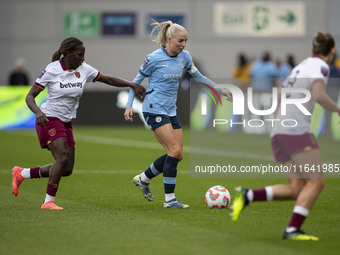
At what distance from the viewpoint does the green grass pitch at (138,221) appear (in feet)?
23.4

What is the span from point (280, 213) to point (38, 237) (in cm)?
308

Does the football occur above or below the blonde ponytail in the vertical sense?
below

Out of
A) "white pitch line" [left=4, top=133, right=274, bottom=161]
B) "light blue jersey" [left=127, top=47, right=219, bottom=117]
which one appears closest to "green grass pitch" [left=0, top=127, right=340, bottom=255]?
"light blue jersey" [left=127, top=47, right=219, bottom=117]

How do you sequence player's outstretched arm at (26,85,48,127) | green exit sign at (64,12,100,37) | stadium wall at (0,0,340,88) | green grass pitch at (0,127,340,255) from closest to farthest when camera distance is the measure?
green grass pitch at (0,127,340,255) → player's outstretched arm at (26,85,48,127) → green exit sign at (64,12,100,37) → stadium wall at (0,0,340,88)

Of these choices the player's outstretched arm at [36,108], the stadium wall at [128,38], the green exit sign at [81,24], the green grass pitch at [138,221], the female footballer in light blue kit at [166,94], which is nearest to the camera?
the green grass pitch at [138,221]

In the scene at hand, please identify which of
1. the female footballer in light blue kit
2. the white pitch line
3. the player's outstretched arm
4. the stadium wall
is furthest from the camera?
the stadium wall

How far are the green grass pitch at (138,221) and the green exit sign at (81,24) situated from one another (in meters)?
18.3

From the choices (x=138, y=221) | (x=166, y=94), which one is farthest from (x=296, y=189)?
(x=166, y=94)

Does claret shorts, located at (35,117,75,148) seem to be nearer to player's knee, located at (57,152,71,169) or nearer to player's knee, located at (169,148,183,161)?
player's knee, located at (57,152,71,169)

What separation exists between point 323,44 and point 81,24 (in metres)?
26.1

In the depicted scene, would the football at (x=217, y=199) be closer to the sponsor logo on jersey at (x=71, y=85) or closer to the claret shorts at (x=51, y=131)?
the claret shorts at (x=51, y=131)

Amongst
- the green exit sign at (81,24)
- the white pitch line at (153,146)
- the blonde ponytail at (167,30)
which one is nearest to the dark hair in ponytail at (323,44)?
the blonde ponytail at (167,30)

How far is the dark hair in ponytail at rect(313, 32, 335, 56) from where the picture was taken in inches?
295

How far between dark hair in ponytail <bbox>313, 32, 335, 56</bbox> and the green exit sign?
25901 mm
